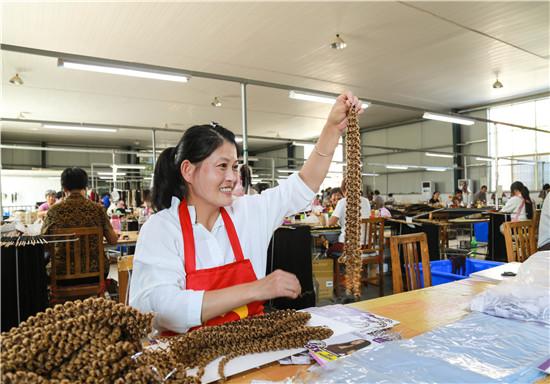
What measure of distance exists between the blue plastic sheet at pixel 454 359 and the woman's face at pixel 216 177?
0.80m

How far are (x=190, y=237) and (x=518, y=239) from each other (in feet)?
9.46

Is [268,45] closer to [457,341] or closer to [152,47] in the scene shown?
[152,47]

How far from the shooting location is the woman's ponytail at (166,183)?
5.26 ft

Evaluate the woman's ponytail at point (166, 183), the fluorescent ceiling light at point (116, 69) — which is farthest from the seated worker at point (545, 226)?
the fluorescent ceiling light at point (116, 69)

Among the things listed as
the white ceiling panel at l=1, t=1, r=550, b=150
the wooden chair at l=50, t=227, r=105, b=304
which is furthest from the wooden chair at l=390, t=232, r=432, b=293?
the white ceiling panel at l=1, t=1, r=550, b=150

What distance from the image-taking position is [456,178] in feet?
47.6

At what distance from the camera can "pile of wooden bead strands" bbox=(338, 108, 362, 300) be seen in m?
1.27

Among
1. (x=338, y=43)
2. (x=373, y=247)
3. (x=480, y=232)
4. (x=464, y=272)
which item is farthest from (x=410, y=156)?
(x=464, y=272)

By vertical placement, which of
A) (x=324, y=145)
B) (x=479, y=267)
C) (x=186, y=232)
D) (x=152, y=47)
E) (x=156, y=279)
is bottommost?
(x=479, y=267)

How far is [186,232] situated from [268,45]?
698 cm

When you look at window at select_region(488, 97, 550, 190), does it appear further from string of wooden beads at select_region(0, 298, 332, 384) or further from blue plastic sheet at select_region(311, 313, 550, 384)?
string of wooden beads at select_region(0, 298, 332, 384)

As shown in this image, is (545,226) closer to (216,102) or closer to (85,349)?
(85,349)

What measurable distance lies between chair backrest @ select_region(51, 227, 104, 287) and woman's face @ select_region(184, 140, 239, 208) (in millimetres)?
2720

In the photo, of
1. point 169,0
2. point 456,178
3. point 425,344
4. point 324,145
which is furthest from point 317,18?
point 456,178
